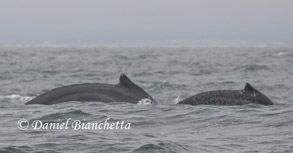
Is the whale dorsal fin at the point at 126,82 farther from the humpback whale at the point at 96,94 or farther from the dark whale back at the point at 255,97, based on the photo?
the dark whale back at the point at 255,97

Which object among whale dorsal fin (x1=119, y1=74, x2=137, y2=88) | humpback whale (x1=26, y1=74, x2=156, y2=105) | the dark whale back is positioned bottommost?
the dark whale back

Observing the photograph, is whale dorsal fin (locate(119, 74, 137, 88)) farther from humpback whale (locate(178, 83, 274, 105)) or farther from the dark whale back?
the dark whale back

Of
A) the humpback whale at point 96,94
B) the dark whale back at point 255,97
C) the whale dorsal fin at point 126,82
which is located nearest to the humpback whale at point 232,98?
the dark whale back at point 255,97

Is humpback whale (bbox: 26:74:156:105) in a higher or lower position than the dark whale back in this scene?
higher

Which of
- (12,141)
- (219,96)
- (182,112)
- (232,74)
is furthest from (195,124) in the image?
(232,74)

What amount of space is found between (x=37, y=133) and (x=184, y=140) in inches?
101

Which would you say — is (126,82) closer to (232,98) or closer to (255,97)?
(232,98)

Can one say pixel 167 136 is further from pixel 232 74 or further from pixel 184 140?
pixel 232 74

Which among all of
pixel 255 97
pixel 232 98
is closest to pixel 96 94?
pixel 232 98

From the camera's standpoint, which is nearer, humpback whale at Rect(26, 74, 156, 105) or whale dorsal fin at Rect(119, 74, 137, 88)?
humpback whale at Rect(26, 74, 156, 105)

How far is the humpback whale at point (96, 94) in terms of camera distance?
14.6 m

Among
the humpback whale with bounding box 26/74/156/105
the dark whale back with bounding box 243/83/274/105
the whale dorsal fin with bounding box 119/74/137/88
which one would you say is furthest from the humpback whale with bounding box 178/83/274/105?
the whale dorsal fin with bounding box 119/74/137/88

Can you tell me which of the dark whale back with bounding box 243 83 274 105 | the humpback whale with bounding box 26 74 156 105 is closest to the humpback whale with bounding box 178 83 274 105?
the dark whale back with bounding box 243 83 274 105

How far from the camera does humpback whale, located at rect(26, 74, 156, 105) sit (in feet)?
48.0
